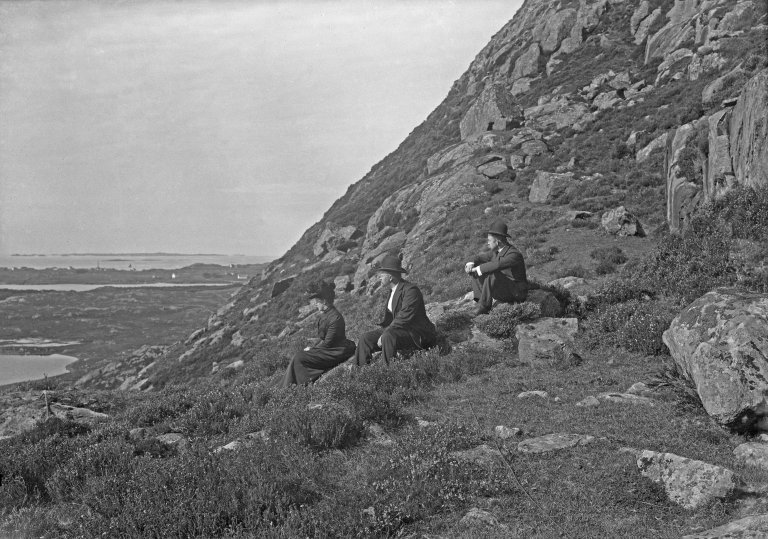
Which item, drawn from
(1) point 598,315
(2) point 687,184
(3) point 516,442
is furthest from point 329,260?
(3) point 516,442

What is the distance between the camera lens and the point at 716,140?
16.2 metres

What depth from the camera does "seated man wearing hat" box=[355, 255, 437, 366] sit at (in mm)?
10797

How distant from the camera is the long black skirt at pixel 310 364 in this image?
35.8 ft

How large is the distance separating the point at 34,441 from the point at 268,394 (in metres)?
3.74

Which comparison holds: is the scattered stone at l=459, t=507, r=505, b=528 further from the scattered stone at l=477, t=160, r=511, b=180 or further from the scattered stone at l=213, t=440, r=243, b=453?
the scattered stone at l=477, t=160, r=511, b=180

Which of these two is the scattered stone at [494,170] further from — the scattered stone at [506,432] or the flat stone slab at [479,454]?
the flat stone slab at [479,454]

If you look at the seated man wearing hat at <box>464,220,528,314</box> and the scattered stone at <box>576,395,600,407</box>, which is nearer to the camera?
the scattered stone at <box>576,395,600,407</box>

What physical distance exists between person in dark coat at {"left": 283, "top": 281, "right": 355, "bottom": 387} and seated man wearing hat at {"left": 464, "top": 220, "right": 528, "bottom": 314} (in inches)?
142

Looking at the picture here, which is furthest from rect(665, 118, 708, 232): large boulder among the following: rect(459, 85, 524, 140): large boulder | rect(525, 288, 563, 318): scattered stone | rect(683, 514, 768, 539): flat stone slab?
rect(459, 85, 524, 140): large boulder

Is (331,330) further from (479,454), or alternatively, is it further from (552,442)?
(552,442)

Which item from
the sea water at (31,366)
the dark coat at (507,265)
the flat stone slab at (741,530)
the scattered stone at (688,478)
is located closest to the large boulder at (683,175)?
the dark coat at (507,265)

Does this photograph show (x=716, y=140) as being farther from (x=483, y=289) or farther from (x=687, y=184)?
(x=483, y=289)

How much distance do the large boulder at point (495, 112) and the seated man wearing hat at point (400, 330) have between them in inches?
1300

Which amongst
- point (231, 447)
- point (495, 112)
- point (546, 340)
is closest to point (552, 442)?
point (231, 447)
